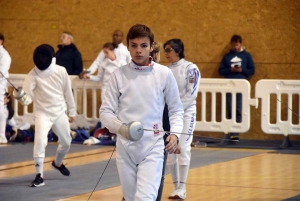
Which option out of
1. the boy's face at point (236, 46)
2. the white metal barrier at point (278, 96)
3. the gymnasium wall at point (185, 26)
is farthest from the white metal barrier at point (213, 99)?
the gymnasium wall at point (185, 26)

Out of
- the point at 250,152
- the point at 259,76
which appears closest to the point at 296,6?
the point at 259,76

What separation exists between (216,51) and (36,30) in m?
4.05

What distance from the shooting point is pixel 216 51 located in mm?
13945

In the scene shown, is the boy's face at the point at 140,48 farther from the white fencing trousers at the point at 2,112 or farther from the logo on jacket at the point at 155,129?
the white fencing trousers at the point at 2,112

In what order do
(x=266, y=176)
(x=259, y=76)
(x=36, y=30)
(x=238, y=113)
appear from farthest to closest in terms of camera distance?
1. (x=36, y=30)
2. (x=259, y=76)
3. (x=238, y=113)
4. (x=266, y=176)

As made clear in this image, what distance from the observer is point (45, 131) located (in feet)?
27.7

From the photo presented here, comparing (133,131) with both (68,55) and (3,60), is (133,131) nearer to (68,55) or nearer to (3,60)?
(3,60)

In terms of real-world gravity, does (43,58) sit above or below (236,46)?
below

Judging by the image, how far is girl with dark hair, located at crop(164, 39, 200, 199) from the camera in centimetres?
745

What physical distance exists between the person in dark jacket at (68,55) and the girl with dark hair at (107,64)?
2.10ft

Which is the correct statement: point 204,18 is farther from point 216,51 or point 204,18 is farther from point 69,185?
point 69,185

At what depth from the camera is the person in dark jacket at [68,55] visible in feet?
44.8

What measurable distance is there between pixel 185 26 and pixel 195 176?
18.7 feet

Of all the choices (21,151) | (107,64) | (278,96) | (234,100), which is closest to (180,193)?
(21,151)
